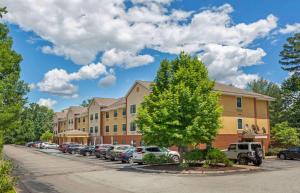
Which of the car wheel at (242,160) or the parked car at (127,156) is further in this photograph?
the parked car at (127,156)

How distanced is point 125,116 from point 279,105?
35.4 m

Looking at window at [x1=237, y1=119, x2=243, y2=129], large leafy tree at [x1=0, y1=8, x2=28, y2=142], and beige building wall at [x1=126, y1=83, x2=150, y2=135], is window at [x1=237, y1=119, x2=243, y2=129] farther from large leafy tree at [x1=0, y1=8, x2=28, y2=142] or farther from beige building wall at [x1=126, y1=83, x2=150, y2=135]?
large leafy tree at [x1=0, y1=8, x2=28, y2=142]

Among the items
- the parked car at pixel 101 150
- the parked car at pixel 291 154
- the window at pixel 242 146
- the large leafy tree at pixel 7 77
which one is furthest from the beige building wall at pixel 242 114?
the large leafy tree at pixel 7 77

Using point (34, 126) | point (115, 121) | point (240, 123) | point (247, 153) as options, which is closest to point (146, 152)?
point (247, 153)

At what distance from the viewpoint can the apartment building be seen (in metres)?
44.0

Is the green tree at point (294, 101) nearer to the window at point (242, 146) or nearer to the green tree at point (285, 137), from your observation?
the green tree at point (285, 137)

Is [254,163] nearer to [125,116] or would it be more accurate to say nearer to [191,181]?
[191,181]

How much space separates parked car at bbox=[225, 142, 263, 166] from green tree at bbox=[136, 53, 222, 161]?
5353mm

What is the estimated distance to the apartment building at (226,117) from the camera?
4400cm

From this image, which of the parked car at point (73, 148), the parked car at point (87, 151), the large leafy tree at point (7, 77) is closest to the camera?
the large leafy tree at point (7, 77)

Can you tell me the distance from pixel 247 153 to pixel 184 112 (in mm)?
8219

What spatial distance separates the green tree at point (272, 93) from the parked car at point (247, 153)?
116 ft

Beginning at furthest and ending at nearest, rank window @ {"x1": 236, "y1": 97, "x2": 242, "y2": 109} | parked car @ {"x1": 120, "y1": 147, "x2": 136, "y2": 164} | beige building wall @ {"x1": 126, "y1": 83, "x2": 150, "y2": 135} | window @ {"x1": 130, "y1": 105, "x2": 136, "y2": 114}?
1. window @ {"x1": 130, "y1": 105, "x2": 136, "y2": 114}
2. beige building wall @ {"x1": 126, "y1": 83, "x2": 150, "y2": 135}
3. window @ {"x1": 236, "y1": 97, "x2": 242, "y2": 109}
4. parked car @ {"x1": 120, "y1": 147, "x2": 136, "y2": 164}

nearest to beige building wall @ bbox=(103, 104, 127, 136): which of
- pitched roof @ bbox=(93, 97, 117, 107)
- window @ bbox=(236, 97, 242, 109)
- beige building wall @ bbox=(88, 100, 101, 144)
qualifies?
pitched roof @ bbox=(93, 97, 117, 107)
